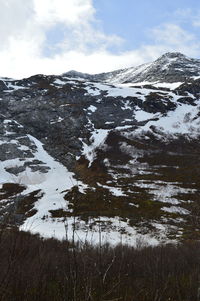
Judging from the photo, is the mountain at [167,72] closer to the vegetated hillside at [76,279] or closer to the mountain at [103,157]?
the mountain at [103,157]

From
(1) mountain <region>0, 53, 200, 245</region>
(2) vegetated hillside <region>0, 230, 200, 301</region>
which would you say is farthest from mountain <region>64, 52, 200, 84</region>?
(2) vegetated hillside <region>0, 230, 200, 301</region>

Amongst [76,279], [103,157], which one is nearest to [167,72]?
[103,157]

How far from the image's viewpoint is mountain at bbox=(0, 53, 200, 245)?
3784 cm

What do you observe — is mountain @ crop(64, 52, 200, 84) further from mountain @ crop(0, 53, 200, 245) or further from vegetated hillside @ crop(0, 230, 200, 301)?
vegetated hillside @ crop(0, 230, 200, 301)

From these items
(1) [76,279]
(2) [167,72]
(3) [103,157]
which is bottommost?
(1) [76,279]

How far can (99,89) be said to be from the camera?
362ft

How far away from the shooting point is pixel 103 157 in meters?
69.1

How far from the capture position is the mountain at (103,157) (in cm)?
3784

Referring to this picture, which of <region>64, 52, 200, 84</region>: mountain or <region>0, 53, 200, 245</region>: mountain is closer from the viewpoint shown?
<region>0, 53, 200, 245</region>: mountain

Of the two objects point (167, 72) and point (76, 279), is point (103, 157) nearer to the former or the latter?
point (76, 279)

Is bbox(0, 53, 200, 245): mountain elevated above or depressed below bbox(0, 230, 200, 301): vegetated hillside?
above

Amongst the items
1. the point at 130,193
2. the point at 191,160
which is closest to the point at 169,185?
the point at 130,193

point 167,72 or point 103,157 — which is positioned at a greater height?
point 167,72

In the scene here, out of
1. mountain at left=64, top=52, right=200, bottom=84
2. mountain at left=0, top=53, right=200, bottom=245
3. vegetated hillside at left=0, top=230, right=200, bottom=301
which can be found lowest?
vegetated hillside at left=0, top=230, right=200, bottom=301
